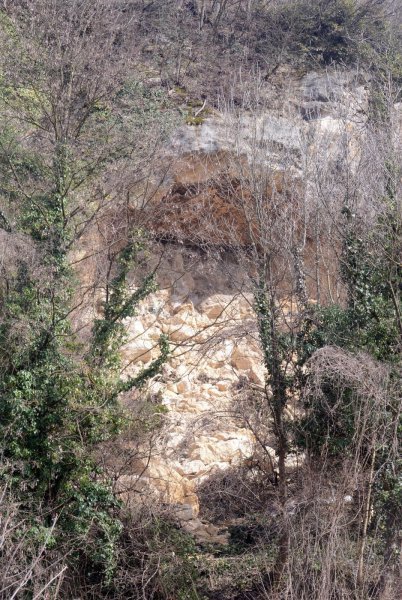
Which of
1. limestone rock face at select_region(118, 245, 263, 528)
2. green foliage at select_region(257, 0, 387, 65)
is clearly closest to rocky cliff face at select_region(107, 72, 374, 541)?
limestone rock face at select_region(118, 245, 263, 528)

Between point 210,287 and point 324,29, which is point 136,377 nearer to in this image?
point 210,287

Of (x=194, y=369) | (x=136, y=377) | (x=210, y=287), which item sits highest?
(x=210, y=287)

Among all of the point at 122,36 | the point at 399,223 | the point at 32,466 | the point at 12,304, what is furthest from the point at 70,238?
the point at 122,36

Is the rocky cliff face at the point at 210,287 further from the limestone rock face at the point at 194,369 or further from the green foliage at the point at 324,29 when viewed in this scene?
the green foliage at the point at 324,29

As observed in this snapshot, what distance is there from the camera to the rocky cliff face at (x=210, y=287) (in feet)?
45.2

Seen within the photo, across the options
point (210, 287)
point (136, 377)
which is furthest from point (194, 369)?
point (136, 377)

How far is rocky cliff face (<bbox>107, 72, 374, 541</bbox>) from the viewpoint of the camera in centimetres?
1377

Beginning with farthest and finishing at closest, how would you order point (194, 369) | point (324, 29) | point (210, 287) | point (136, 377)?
point (324, 29)
point (210, 287)
point (194, 369)
point (136, 377)

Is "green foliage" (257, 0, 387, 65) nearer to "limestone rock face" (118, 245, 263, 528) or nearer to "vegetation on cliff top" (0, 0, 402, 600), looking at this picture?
"vegetation on cliff top" (0, 0, 402, 600)

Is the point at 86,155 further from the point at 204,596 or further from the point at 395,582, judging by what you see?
the point at 395,582

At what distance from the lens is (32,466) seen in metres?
11.4

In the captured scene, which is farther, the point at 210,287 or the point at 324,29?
the point at 324,29

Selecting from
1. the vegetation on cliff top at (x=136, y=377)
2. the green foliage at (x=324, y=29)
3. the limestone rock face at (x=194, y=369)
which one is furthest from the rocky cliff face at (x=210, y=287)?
the green foliage at (x=324, y=29)

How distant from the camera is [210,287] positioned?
18672mm
